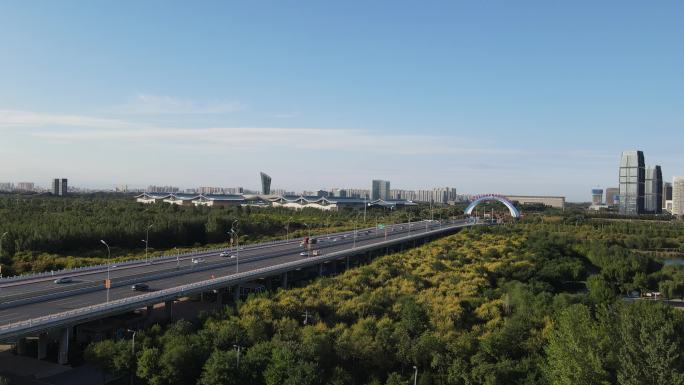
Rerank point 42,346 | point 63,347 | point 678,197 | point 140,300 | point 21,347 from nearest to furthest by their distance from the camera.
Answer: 1. point 63,347
2. point 42,346
3. point 21,347
4. point 140,300
5. point 678,197

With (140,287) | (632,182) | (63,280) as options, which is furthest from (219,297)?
(632,182)

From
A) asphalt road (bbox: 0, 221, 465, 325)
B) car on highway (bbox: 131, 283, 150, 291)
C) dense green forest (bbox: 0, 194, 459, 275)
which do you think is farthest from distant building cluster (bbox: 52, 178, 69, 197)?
car on highway (bbox: 131, 283, 150, 291)

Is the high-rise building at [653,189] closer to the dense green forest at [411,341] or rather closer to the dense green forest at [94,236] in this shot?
the dense green forest at [94,236]

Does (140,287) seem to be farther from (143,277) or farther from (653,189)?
(653,189)

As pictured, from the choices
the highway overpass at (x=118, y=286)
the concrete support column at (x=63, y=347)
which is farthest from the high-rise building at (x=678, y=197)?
the concrete support column at (x=63, y=347)

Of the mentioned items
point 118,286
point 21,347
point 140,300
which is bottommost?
point 21,347

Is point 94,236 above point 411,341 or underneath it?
above
